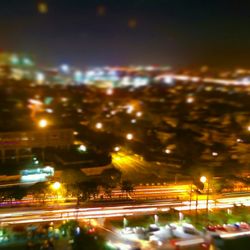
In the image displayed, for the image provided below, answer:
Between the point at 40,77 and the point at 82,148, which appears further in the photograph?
the point at 40,77

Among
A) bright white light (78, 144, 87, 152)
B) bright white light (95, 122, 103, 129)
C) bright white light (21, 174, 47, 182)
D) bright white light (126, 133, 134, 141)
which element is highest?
bright white light (95, 122, 103, 129)

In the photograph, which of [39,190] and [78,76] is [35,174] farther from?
[78,76]

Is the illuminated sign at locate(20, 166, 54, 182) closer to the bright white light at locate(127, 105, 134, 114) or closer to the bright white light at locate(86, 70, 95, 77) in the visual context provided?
the bright white light at locate(127, 105, 134, 114)

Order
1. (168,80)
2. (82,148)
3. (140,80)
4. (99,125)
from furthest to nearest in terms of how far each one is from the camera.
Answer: (168,80), (140,80), (99,125), (82,148)

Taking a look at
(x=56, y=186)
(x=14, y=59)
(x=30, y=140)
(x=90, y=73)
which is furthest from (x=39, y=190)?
(x=90, y=73)

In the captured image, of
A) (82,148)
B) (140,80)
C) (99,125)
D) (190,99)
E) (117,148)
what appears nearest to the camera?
(82,148)

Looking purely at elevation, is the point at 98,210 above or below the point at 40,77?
below

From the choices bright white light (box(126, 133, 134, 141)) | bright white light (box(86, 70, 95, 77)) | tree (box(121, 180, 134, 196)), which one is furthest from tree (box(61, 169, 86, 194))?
bright white light (box(86, 70, 95, 77))

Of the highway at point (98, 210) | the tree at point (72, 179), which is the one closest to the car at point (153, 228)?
the highway at point (98, 210)

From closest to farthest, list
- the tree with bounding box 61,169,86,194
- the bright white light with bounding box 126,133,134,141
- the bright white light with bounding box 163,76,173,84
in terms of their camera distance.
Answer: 1. the tree with bounding box 61,169,86,194
2. the bright white light with bounding box 126,133,134,141
3. the bright white light with bounding box 163,76,173,84

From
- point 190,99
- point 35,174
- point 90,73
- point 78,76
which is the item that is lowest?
point 35,174

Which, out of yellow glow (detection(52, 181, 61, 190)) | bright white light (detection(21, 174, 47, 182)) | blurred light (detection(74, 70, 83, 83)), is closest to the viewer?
yellow glow (detection(52, 181, 61, 190))

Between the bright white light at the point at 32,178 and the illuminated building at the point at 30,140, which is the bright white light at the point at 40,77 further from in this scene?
the bright white light at the point at 32,178
